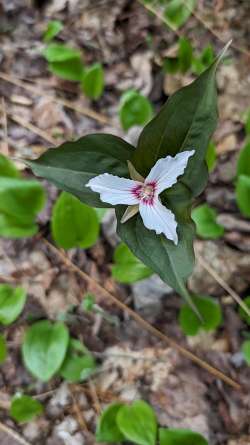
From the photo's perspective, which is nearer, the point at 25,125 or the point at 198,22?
the point at 25,125

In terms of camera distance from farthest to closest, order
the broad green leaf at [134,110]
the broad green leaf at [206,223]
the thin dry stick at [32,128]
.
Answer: the thin dry stick at [32,128], the broad green leaf at [134,110], the broad green leaf at [206,223]

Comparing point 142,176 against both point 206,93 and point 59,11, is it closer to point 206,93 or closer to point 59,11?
point 206,93

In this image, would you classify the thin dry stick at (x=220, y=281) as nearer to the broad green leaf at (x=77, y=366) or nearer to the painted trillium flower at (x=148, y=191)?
the broad green leaf at (x=77, y=366)

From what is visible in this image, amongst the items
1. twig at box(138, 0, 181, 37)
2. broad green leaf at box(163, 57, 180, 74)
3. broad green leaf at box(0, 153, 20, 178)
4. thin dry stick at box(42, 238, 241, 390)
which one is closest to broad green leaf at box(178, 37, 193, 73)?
broad green leaf at box(163, 57, 180, 74)

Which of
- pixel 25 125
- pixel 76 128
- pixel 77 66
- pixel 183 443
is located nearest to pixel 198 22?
pixel 77 66

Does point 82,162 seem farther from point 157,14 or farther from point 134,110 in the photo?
point 157,14

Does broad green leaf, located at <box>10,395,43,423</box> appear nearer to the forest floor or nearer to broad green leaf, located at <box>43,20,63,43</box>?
the forest floor

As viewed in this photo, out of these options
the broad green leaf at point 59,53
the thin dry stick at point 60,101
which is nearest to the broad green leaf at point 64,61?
the broad green leaf at point 59,53

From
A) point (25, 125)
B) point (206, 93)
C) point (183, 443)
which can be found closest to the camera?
point (206, 93)
